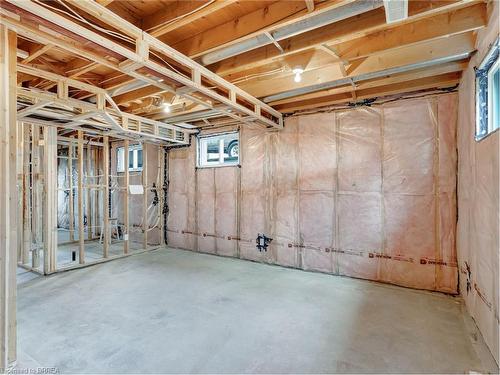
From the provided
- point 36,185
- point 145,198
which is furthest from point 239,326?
point 36,185

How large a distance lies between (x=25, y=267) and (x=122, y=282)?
1981 mm

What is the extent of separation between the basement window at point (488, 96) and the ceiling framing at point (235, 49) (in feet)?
0.96

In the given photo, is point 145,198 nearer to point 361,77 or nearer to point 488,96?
point 361,77

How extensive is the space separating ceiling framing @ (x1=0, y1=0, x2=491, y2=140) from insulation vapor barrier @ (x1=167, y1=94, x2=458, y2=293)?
51 centimetres

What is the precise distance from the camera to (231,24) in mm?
2334

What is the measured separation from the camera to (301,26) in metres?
Result: 2.16

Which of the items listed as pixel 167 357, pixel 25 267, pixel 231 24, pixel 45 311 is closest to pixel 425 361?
pixel 167 357

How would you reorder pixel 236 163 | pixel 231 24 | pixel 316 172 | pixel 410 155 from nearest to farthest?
pixel 231 24
pixel 410 155
pixel 316 172
pixel 236 163

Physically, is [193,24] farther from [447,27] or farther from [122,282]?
[122,282]

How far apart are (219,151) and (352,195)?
2819 mm

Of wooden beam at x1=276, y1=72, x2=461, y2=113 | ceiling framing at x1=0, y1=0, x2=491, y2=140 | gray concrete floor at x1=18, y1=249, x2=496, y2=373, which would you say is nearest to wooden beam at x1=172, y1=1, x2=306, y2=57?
ceiling framing at x1=0, y1=0, x2=491, y2=140

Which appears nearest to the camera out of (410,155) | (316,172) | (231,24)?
(231,24)

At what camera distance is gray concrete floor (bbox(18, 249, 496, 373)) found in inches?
78.8

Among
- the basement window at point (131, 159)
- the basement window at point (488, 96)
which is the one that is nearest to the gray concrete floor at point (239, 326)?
A: the basement window at point (488, 96)
